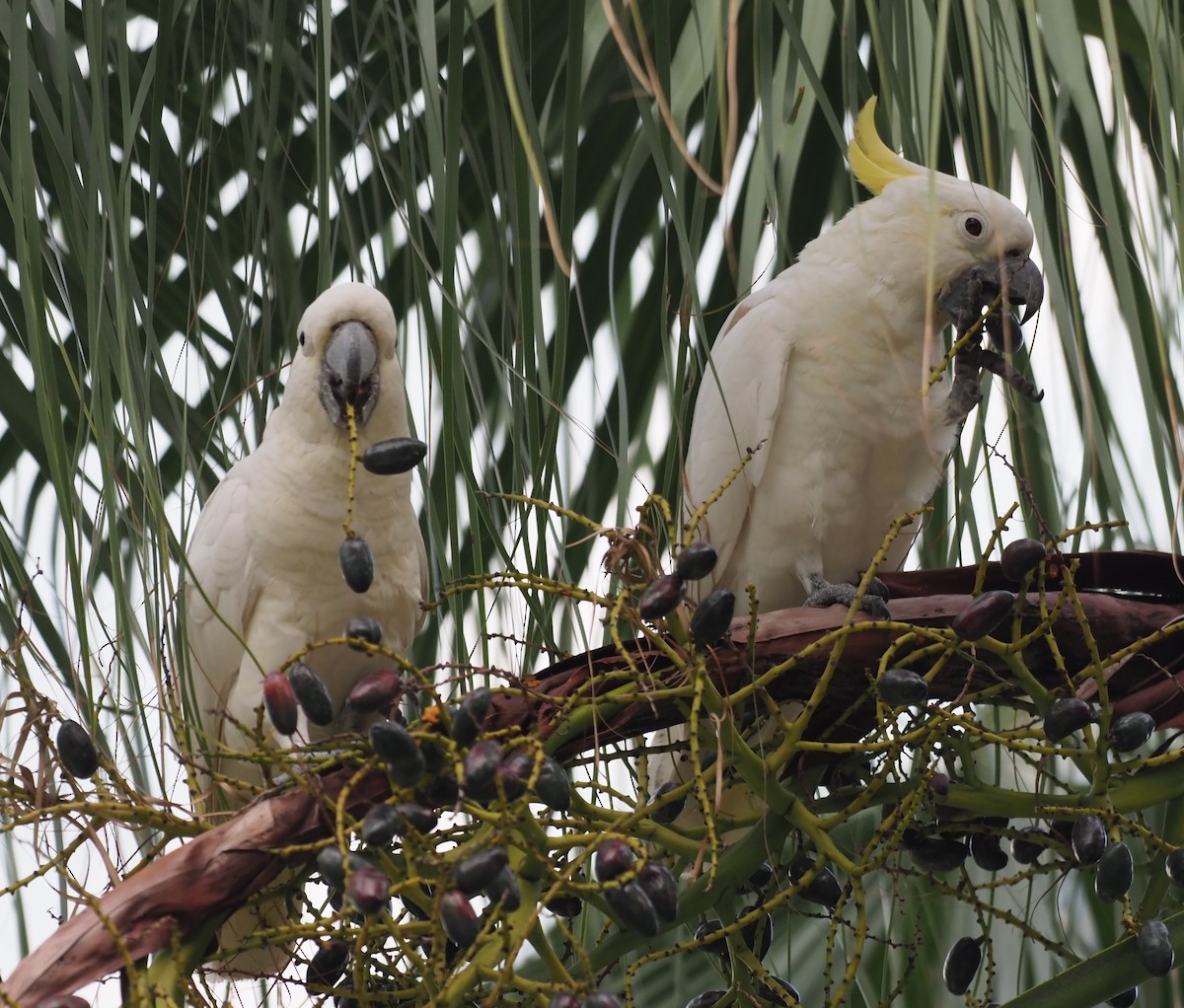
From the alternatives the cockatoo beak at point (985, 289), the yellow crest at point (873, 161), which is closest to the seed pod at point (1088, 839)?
the cockatoo beak at point (985, 289)

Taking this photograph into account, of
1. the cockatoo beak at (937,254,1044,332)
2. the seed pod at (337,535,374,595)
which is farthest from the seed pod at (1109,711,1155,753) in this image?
the cockatoo beak at (937,254,1044,332)

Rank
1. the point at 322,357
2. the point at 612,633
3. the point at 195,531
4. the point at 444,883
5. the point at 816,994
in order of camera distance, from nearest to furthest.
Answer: the point at 444,883
the point at 612,633
the point at 322,357
the point at 195,531
the point at 816,994

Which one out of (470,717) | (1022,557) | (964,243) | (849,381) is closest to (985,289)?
(964,243)

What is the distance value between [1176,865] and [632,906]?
46cm

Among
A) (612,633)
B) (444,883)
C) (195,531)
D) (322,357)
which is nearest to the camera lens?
(444,883)

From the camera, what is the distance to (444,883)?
34.6 inches

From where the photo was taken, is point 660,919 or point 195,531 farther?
point 195,531

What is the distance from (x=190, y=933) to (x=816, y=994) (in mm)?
1407

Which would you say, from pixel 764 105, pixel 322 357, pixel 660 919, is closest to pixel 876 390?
pixel 322 357

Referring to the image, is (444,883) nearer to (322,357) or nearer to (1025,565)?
(1025,565)

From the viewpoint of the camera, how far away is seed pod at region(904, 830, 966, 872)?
1184mm

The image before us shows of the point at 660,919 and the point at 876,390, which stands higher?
the point at 876,390

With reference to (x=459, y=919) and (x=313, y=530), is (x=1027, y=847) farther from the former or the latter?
(x=313, y=530)

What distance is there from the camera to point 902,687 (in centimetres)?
101
